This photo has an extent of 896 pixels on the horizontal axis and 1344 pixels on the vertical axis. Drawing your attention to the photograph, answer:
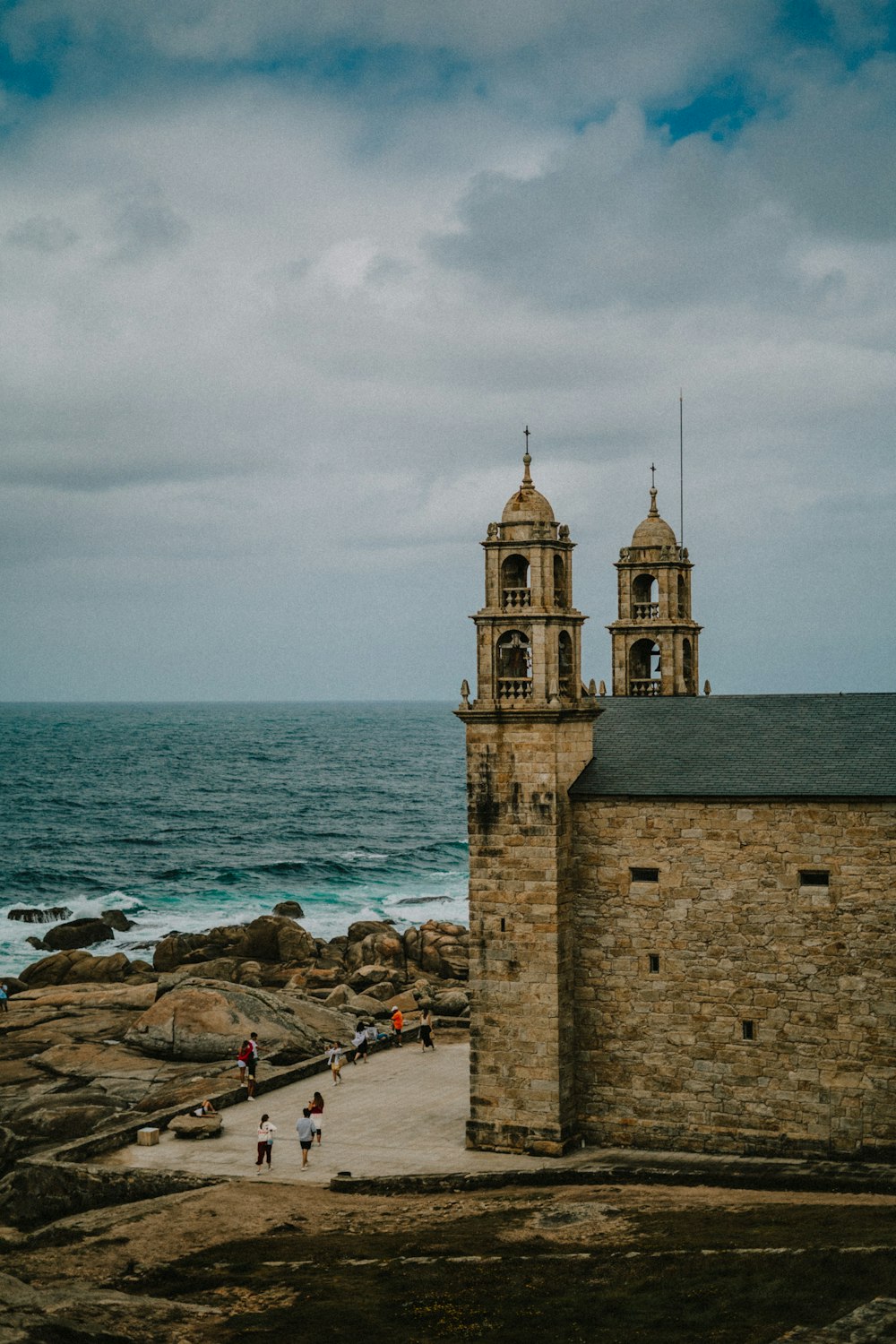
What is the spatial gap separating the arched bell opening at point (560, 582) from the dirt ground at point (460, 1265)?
42.8 ft

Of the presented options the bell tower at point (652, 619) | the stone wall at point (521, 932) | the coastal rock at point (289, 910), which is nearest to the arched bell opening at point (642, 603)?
the bell tower at point (652, 619)

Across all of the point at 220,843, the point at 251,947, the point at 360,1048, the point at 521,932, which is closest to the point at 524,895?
the point at 521,932

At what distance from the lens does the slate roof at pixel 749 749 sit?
28.8 metres

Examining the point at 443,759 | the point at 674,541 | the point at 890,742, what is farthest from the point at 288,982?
the point at 443,759

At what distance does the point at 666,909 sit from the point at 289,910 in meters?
45.4

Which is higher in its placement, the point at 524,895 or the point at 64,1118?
the point at 524,895

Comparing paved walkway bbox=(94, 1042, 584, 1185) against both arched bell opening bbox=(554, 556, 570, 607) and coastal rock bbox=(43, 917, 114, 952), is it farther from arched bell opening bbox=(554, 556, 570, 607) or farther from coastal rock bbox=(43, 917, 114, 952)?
coastal rock bbox=(43, 917, 114, 952)

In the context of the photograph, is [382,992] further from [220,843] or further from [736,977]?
[220,843]

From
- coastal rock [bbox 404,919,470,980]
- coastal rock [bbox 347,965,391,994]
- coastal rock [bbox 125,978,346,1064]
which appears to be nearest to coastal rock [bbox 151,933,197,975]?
coastal rock [bbox 347,965,391,994]

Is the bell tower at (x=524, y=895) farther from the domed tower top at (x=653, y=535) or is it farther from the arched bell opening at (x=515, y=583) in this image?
the domed tower top at (x=653, y=535)

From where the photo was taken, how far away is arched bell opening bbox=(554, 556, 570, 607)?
32625 mm

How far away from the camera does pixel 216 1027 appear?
1544 inches

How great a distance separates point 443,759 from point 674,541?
146 m

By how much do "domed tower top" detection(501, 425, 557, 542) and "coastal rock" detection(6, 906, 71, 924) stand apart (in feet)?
159
